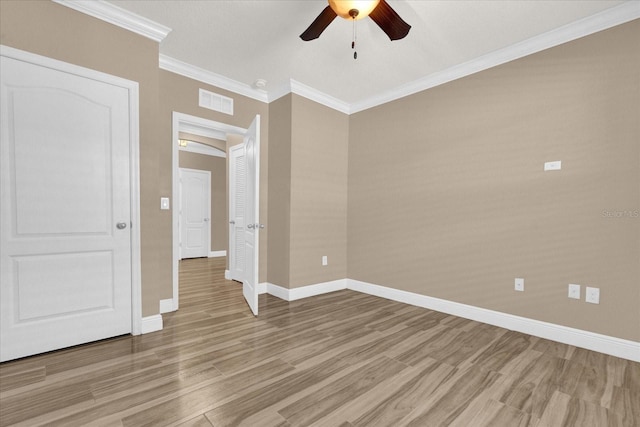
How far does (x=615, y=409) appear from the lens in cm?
169

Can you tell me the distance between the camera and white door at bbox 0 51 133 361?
6.85ft

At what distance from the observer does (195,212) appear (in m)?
7.27

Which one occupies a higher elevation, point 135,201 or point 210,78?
point 210,78

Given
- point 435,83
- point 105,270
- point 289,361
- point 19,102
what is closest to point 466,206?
point 435,83

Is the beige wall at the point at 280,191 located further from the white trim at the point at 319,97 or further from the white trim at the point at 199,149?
the white trim at the point at 199,149

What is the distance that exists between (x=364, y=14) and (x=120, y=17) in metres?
2.08

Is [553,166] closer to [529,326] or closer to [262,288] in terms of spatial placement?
[529,326]

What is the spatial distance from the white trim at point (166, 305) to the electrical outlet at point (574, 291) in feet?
13.0

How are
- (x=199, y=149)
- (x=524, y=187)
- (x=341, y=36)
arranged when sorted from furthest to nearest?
(x=199, y=149)
(x=524, y=187)
(x=341, y=36)

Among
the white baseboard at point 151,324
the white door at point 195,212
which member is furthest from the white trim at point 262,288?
the white door at point 195,212

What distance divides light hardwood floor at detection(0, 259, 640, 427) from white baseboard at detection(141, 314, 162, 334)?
9cm

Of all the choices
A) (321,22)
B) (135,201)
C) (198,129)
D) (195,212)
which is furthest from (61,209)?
(195,212)

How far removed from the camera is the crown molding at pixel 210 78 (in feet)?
10.5

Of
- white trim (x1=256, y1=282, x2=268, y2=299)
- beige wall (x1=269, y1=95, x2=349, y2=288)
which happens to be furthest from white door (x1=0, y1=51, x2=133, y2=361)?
beige wall (x1=269, y1=95, x2=349, y2=288)
